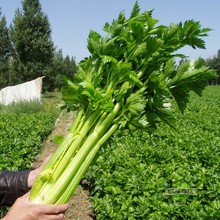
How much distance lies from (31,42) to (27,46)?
0.64m

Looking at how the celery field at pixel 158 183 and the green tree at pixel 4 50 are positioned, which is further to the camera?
the green tree at pixel 4 50

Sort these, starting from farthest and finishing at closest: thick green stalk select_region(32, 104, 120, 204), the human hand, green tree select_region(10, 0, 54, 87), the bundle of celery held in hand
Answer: green tree select_region(10, 0, 54, 87) < the bundle of celery held in hand < thick green stalk select_region(32, 104, 120, 204) < the human hand

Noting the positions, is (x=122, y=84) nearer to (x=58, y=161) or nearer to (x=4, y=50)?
(x=58, y=161)

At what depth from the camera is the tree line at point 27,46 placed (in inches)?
1367

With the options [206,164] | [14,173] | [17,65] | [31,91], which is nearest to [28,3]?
[17,65]

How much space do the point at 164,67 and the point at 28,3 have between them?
36593mm

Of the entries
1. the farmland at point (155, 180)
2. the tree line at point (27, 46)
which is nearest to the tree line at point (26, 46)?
the tree line at point (27, 46)

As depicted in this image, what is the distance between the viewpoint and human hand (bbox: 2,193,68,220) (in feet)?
5.57

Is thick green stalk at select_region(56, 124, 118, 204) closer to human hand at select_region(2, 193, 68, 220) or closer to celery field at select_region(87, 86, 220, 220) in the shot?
human hand at select_region(2, 193, 68, 220)

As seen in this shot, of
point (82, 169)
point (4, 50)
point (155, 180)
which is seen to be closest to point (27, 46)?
point (4, 50)

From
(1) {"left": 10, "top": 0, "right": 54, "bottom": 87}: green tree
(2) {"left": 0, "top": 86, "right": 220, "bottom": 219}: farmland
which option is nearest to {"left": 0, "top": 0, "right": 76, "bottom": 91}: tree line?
(1) {"left": 10, "top": 0, "right": 54, "bottom": 87}: green tree

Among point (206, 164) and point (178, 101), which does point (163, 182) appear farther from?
point (178, 101)

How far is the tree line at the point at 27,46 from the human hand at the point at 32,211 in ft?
110

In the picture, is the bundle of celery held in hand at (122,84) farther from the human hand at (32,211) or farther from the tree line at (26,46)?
the tree line at (26,46)
